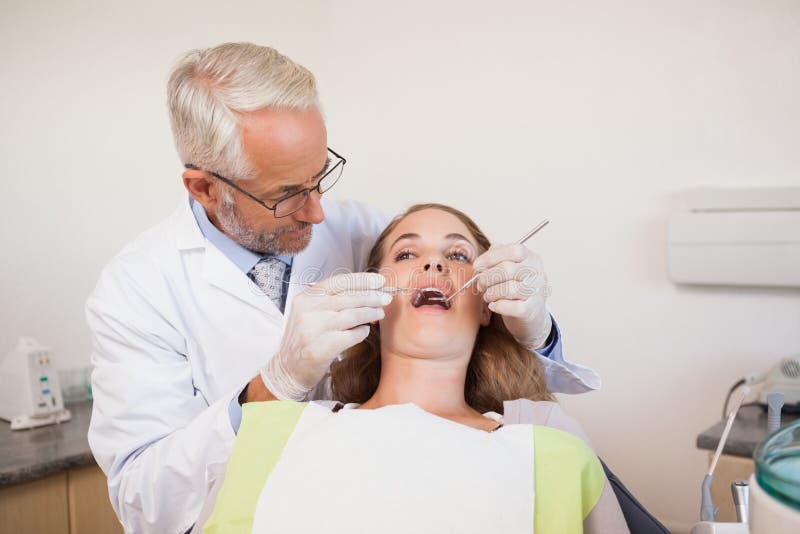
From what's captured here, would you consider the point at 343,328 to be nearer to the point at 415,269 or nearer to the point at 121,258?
the point at 415,269

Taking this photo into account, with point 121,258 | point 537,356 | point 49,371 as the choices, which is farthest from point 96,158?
point 537,356

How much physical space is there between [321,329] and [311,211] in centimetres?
30

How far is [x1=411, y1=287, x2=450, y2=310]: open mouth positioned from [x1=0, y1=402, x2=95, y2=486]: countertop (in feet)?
3.66

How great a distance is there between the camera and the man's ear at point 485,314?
1.75 meters

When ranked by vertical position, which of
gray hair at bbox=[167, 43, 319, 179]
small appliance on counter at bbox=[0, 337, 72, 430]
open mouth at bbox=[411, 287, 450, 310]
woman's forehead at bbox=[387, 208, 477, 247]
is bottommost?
small appliance on counter at bbox=[0, 337, 72, 430]

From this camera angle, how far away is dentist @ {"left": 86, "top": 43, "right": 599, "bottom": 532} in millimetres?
1483

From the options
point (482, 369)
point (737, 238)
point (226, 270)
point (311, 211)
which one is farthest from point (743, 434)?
point (226, 270)

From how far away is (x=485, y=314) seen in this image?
1771mm

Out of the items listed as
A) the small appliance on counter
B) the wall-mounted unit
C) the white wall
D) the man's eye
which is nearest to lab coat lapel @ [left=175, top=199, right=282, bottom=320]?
the man's eye

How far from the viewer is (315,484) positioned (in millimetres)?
1222

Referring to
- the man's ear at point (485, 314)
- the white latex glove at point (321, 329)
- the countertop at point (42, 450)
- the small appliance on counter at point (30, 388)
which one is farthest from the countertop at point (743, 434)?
the small appliance on counter at point (30, 388)

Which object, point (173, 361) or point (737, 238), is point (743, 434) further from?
point (173, 361)

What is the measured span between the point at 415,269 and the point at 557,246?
1.37 metres

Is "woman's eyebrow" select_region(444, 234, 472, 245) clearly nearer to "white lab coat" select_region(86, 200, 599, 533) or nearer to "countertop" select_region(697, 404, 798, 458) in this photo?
"white lab coat" select_region(86, 200, 599, 533)
